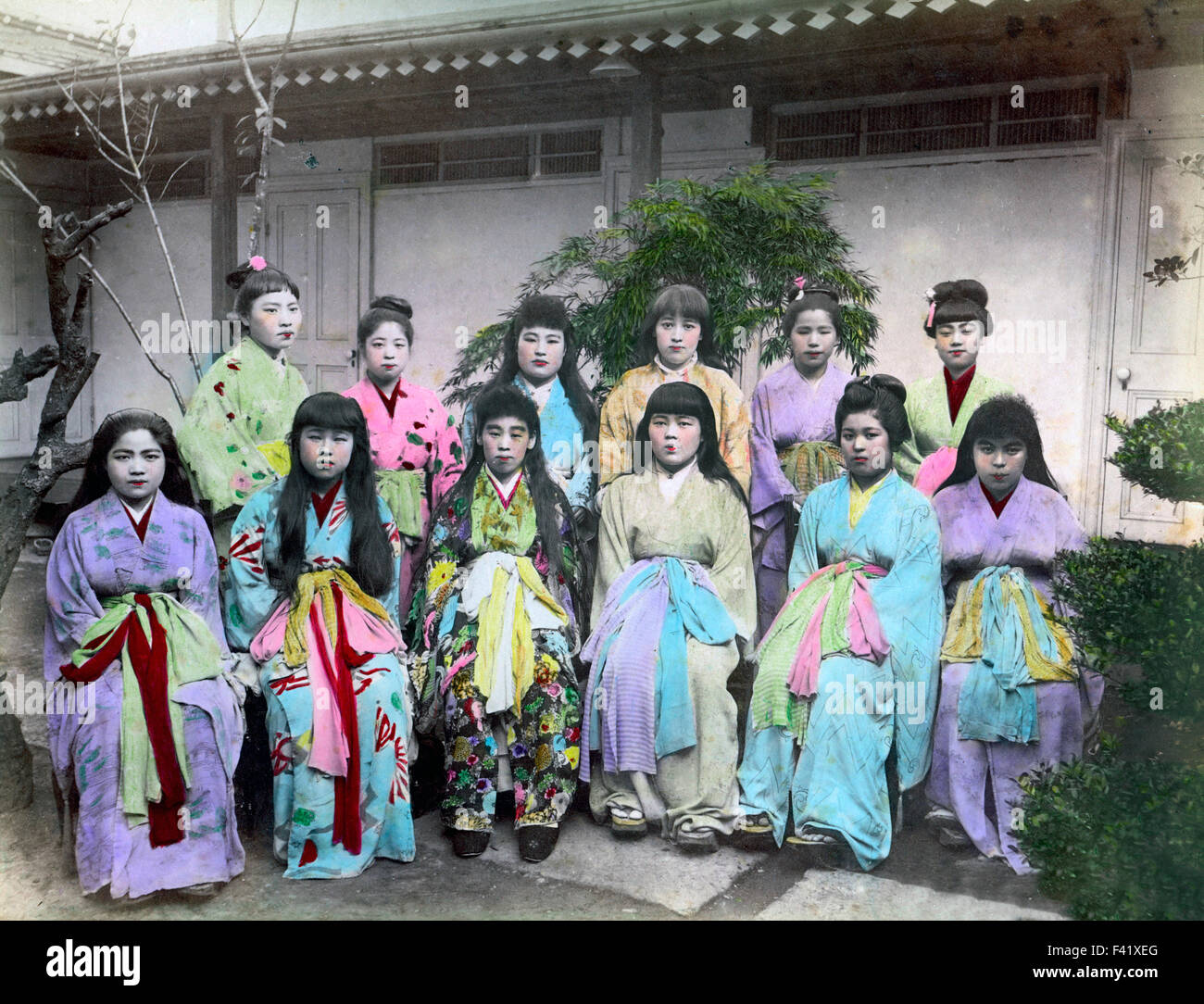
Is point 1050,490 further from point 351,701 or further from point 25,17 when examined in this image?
point 25,17

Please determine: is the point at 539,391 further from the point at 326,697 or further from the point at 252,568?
the point at 326,697

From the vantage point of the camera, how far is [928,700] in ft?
14.2

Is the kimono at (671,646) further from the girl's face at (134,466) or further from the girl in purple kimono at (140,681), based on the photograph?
the girl's face at (134,466)

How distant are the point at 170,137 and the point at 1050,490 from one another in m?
4.49

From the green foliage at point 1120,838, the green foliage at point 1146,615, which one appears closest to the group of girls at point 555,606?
the green foliage at point 1120,838

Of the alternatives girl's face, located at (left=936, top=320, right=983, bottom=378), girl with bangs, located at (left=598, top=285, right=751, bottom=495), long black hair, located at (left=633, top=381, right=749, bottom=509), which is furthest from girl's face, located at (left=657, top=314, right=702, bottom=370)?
girl's face, located at (left=936, top=320, right=983, bottom=378)

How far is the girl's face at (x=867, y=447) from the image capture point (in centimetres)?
441

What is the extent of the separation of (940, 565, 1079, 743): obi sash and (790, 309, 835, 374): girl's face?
3.62 feet

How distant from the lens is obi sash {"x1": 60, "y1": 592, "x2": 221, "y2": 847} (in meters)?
3.85

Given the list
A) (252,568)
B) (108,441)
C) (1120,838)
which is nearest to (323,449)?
(252,568)

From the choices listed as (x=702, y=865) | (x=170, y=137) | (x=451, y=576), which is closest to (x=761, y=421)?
(x=451, y=576)

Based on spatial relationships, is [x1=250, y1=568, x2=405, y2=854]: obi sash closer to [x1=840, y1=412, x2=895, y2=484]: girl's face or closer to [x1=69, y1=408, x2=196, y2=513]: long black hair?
[x1=69, y1=408, x2=196, y2=513]: long black hair

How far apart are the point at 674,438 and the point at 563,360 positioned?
64 cm

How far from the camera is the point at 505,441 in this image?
450 cm
